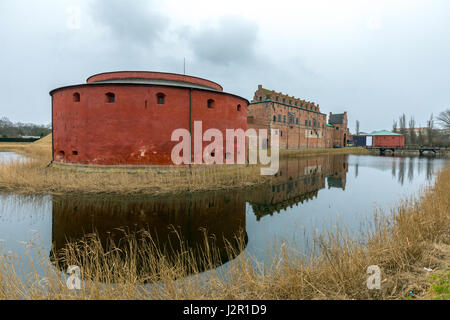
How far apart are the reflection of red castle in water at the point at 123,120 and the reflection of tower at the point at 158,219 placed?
3.71 m

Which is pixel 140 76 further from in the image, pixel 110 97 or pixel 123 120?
pixel 123 120

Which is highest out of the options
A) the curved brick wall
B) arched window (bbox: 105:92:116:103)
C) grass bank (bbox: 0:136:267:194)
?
the curved brick wall

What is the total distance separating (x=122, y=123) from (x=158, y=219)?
660 centimetres

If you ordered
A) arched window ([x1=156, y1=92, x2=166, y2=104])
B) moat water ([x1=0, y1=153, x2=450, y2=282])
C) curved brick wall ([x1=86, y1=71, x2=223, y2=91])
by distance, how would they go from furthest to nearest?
curved brick wall ([x1=86, y1=71, x2=223, y2=91]) < arched window ([x1=156, y1=92, x2=166, y2=104]) < moat water ([x1=0, y1=153, x2=450, y2=282])

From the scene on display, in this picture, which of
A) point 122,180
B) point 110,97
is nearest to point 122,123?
point 110,97

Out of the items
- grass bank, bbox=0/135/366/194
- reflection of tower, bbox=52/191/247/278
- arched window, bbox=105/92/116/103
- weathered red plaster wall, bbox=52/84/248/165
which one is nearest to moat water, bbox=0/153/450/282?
reflection of tower, bbox=52/191/247/278

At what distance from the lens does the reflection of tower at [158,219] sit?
15.7ft

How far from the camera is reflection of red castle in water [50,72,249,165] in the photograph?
1071cm

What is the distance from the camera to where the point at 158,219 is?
5.88 metres

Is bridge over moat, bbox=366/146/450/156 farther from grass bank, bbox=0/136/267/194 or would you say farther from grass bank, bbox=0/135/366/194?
grass bank, bbox=0/136/267/194

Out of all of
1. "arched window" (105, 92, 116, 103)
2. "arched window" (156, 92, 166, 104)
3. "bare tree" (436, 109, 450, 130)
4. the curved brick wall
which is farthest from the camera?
"bare tree" (436, 109, 450, 130)

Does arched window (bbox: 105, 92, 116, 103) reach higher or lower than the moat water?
higher

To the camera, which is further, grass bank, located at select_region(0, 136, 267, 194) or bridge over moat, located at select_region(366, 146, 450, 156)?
bridge over moat, located at select_region(366, 146, 450, 156)

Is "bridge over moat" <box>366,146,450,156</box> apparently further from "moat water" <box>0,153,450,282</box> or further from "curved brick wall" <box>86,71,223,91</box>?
"curved brick wall" <box>86,71,223,91</box>
